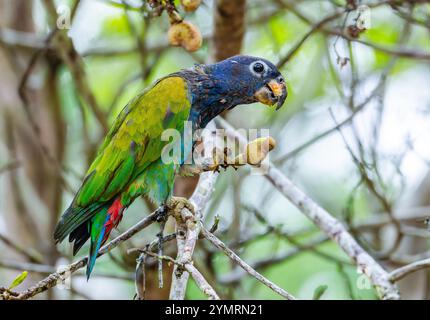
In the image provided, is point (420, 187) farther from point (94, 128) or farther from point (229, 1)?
point (94, 128)

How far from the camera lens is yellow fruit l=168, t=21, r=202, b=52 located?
11.3 ft

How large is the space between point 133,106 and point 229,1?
1041 millimetres

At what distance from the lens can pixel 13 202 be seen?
18.0ft

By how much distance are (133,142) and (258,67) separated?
85cm

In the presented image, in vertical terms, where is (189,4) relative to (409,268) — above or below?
above

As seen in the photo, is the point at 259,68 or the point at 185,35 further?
the point at 259,68

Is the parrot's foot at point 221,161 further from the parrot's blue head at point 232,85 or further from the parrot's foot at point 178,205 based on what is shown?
the parrot's blue head at point 232,85

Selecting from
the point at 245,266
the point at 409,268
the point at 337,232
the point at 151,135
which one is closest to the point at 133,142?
the point at 151,135

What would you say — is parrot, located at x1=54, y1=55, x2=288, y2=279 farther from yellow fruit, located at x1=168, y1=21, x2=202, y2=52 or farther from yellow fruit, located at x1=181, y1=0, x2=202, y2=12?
yellow fruit, located at x1=181, y1=0, x2=202, y2=12

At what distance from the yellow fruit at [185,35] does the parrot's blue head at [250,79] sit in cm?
45

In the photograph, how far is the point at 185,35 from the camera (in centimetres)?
344

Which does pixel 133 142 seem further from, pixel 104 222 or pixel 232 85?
pixel 232 85
